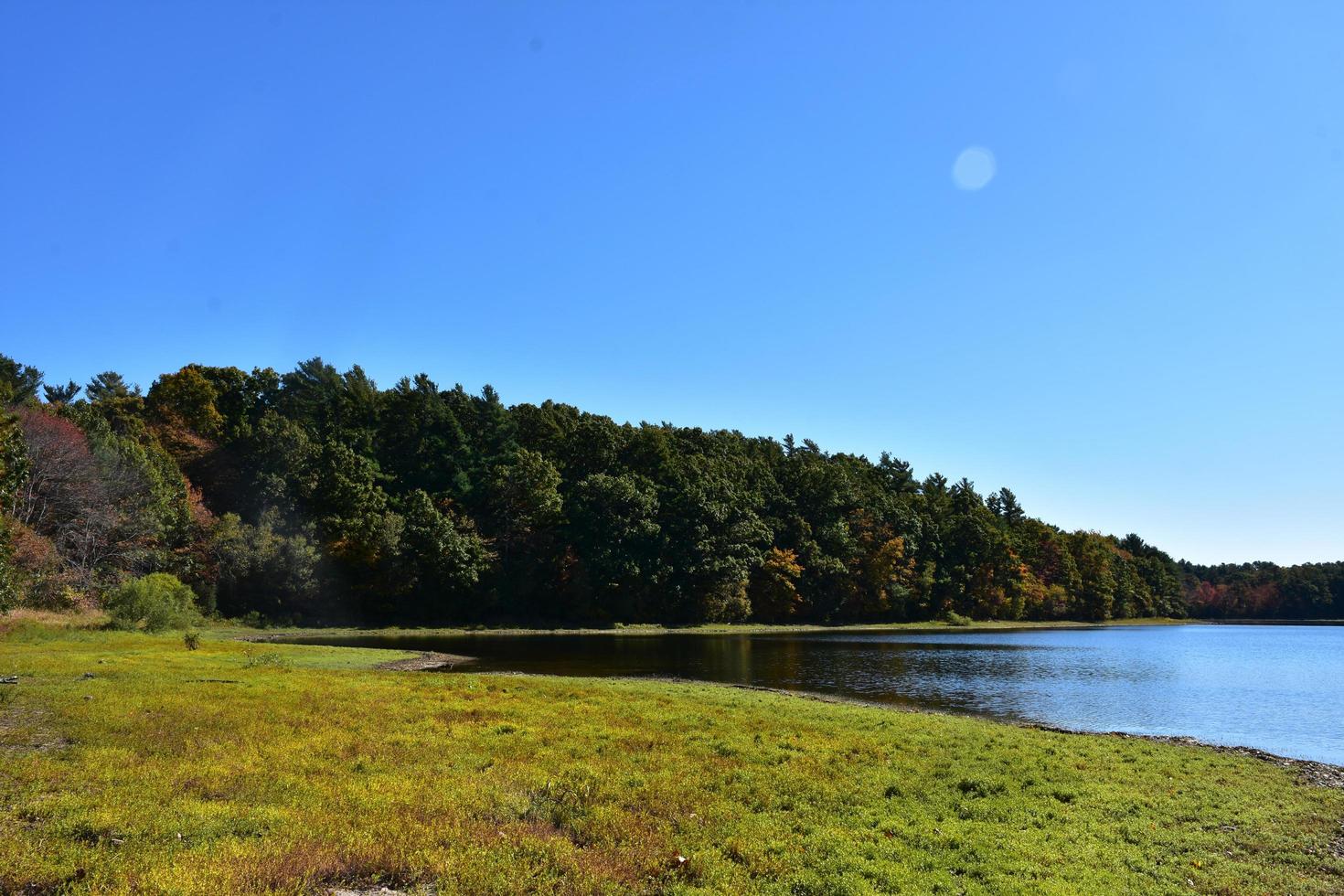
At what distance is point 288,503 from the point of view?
301 ft

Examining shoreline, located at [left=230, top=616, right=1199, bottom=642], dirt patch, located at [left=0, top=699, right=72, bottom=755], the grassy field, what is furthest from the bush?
dirt patch, located at [left=0, top=699, right=72, bottom=755]

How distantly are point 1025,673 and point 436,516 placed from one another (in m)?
69.6

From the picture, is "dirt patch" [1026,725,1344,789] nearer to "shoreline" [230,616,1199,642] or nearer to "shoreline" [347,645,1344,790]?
"shoreline" [347,645,1344,790]

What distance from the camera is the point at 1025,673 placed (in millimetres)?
51750

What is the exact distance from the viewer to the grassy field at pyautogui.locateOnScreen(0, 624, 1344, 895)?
10.1 metres

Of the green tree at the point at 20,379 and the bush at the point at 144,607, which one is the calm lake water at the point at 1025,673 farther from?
the green tree at the point at 20,379

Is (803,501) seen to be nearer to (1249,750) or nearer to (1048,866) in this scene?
(1249,750)

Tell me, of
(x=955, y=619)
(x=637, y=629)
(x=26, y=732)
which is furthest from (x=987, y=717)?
(x=955, y=619)

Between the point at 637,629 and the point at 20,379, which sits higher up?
the point at 20,379

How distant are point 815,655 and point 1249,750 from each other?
36.4 m

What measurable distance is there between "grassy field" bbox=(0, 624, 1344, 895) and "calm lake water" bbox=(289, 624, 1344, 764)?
31.1 ft

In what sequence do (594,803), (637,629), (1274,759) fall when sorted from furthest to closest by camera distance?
(637,629) → (1274,759) → (594,803)

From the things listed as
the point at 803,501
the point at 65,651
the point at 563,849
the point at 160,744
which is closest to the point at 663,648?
the point at 65,651

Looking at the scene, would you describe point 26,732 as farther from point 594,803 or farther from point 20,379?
point 20,379
